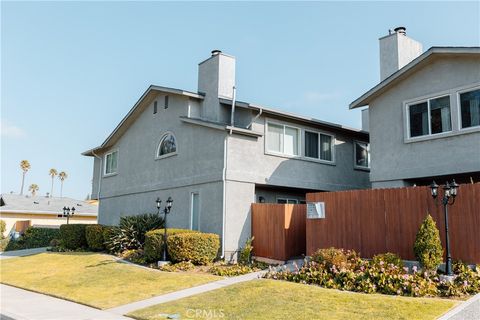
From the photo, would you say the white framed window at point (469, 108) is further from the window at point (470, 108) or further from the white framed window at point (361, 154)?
the white framed window at point (361, 154)

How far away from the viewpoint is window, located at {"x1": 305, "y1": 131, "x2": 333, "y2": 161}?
20016 millimetres

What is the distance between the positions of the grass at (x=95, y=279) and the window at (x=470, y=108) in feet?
31.8

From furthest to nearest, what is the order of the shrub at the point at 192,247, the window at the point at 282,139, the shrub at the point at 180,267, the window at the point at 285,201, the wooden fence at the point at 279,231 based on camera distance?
the window at the point at 285,201 < the window at the point at 282,139 < the wooden fence at the point at 279,231 < the shrub at the point at 192,247 < the shrub at the point at 180,267

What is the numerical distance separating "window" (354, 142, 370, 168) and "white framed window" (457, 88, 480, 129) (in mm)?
7924

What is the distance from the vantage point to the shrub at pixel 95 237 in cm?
2078

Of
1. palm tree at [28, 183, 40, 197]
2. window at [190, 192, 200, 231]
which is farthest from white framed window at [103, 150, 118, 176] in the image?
palm tree at [28, 183, 40, 197]

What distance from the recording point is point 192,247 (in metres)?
15.5

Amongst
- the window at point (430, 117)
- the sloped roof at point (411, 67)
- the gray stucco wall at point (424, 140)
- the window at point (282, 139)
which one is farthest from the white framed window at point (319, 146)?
the window at point (430, 117)

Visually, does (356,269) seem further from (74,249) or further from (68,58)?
(74,249)

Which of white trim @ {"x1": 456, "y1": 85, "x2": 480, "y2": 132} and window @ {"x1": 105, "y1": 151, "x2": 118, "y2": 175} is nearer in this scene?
white trim @ {"x1": 456, "y1": 85, "x2": 480, "y2": 132}

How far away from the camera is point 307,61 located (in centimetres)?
1772

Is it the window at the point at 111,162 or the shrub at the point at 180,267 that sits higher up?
the window at the point at 111,162

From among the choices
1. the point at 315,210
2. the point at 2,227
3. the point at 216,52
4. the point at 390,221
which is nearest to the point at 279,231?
the point at 315,210

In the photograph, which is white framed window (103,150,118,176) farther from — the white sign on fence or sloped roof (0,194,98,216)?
sloped roof (0,194,98,216)
